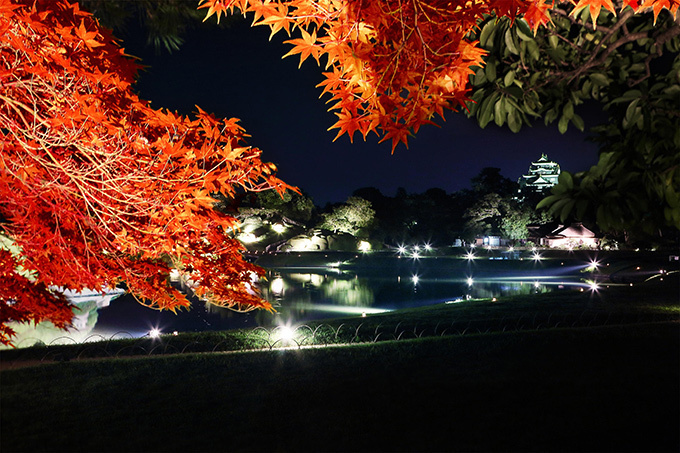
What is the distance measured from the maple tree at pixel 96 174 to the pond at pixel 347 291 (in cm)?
Answer: 513

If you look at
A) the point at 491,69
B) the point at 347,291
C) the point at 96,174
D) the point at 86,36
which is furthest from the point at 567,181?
the point at 347,291

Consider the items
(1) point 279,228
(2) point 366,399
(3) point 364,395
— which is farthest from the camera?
(1) point 279,228

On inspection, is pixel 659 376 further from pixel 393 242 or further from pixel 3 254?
pixel 393 242

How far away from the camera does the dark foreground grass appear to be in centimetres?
352

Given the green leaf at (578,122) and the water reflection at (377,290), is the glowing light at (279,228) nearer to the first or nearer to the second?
the water reflection at (377,290)

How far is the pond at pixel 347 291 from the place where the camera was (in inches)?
488

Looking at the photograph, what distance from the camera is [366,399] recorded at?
4.36m

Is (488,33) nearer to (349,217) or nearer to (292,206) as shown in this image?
(292,206)

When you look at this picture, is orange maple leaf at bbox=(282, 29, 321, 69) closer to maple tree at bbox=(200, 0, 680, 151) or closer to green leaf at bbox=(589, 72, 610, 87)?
maple tree at bbox=(200, 0, 680, 151)

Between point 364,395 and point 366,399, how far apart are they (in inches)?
4.6

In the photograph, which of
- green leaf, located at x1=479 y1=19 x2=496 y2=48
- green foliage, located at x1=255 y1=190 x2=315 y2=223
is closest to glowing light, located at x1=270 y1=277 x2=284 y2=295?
green foliage, located at x1=255 y1=190 x2=315 y2=223

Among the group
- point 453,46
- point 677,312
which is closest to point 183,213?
point 453,46

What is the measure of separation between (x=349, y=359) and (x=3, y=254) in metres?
3.84

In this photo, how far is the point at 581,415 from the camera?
384 centimetres
